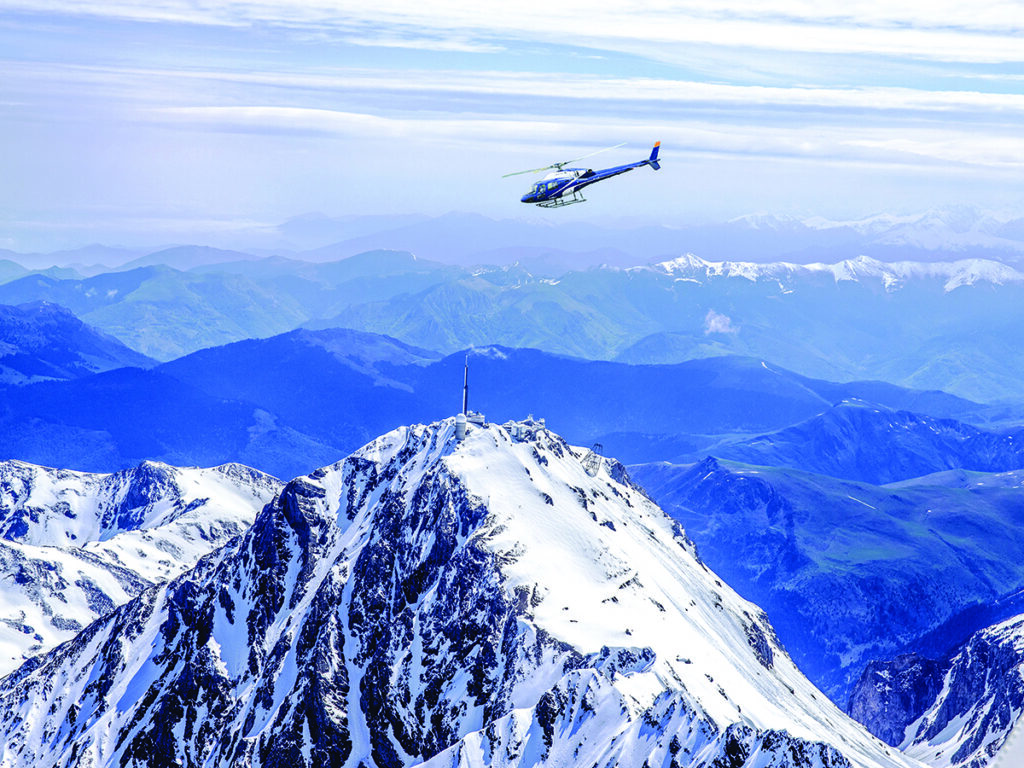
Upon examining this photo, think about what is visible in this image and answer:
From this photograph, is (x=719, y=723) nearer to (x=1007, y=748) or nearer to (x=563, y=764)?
(x=563, y=764)

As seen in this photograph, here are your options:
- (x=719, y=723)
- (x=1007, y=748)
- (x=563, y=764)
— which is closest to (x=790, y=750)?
(x=719, y=723)

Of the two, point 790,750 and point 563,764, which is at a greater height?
point 790,750

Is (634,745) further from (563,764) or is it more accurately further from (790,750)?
(790,750)

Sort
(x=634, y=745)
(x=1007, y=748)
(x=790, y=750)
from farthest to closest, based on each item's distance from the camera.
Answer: (x=634, y=745) < (x=790, y=750) < (x=1007, y=748)

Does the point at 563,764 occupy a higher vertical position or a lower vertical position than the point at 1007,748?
lower

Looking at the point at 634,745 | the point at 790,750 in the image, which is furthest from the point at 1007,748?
the point at 634,745

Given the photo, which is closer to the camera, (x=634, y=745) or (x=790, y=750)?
(x=790, y=750)

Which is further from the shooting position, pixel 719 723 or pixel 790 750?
pixel 719 723

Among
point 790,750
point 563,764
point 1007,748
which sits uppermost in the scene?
point 1007,748

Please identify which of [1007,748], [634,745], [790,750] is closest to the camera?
[1007,748]
